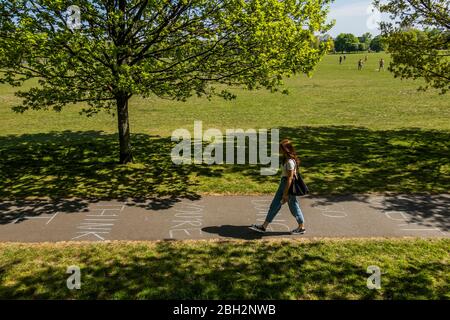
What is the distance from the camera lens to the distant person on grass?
25.8 ft

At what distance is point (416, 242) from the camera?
772 centimetres

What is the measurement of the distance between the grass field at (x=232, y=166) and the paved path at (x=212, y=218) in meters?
0.76

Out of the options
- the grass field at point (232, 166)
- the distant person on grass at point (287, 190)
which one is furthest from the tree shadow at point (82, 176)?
the distant person on grass at point (287, 190)

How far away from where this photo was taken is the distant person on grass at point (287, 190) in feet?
25.8

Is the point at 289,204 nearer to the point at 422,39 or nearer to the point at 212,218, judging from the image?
the point at 212,218

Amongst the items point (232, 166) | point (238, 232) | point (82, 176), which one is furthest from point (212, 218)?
point (82, 176)

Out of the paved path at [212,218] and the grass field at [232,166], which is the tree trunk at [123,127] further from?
the paved path at [212,218]

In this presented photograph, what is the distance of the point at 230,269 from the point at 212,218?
2.38m

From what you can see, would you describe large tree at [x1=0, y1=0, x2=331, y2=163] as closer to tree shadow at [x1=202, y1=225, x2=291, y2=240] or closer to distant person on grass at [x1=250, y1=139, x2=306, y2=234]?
distant person on grass at [x1=250, y1=139, x2=306, y2=234]

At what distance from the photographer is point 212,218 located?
905 centimetres

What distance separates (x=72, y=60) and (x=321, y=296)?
8.79m

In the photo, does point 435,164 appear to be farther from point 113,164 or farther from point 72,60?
point 72,60

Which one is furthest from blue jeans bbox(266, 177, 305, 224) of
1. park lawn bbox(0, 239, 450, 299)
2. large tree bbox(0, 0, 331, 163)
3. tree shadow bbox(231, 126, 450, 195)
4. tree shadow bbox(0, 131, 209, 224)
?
large tree bbox(0, 0, 331, 163)

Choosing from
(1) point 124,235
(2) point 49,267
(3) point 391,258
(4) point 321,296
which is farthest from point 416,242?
(2) point 49,267
